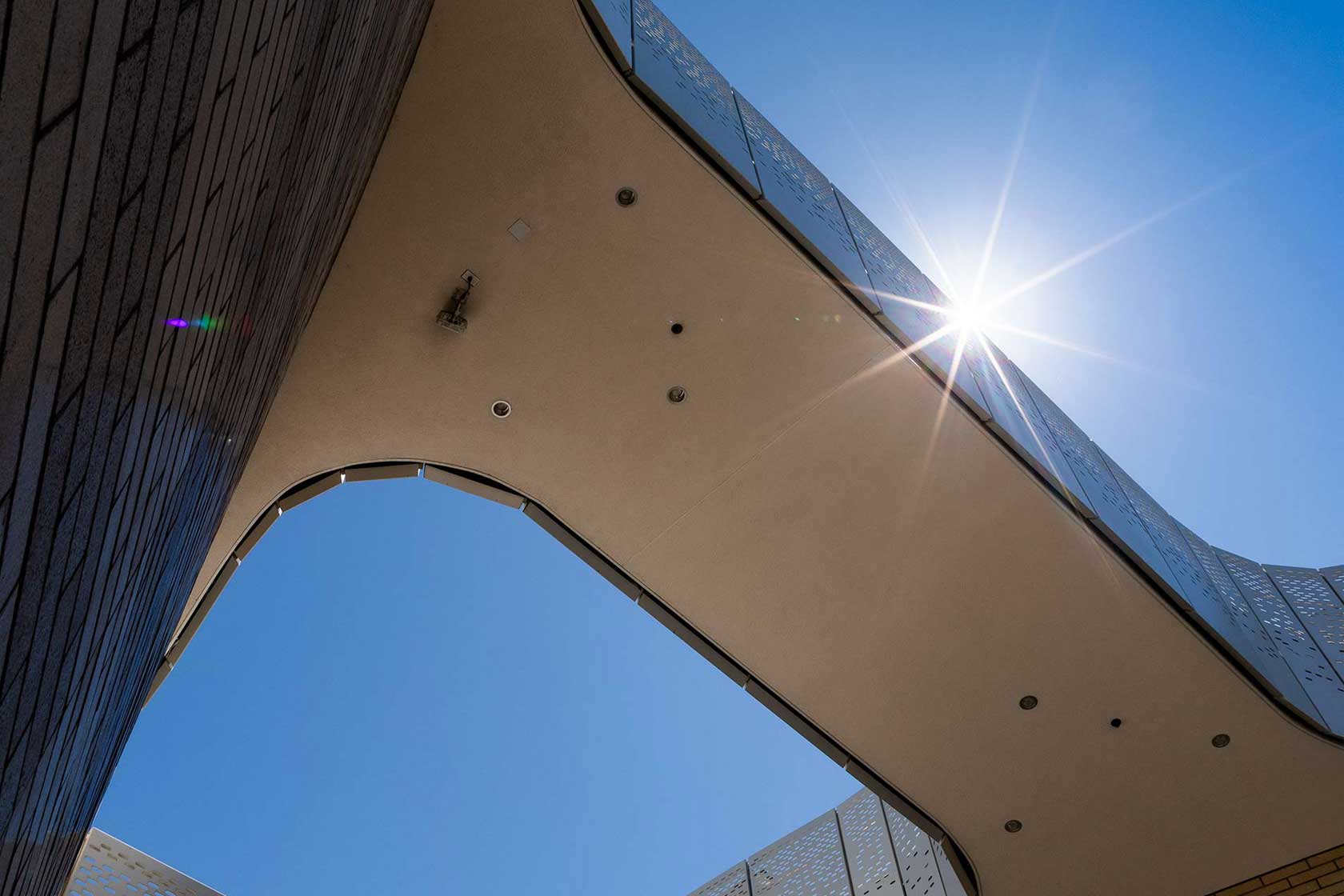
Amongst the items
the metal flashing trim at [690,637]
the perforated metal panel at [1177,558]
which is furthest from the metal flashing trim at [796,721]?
the perforated metal panel at [1177,558]

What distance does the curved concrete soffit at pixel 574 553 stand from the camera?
623 centimetres

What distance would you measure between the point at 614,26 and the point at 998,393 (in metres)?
3.39

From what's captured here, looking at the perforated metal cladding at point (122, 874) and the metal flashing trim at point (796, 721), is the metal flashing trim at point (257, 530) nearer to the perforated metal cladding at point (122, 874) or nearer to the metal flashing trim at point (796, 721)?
the perforated metal cladding at point (122, 874)

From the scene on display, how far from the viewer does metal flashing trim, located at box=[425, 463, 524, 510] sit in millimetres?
6603

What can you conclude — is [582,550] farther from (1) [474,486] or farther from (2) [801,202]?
(2) [801,202]

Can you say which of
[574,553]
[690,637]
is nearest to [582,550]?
[574,553]

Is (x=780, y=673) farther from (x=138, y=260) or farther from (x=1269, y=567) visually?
(x=138, y=260)

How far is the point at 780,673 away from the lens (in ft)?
24.0

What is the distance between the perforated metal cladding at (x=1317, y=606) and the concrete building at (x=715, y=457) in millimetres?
26

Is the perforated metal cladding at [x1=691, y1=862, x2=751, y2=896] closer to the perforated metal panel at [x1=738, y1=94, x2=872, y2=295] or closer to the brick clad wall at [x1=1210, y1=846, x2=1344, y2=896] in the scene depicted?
the brick clad wall at [x1=1210, y1=846, x2=1344, y2=896]

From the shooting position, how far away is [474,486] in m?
6.64

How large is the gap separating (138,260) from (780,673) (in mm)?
6452

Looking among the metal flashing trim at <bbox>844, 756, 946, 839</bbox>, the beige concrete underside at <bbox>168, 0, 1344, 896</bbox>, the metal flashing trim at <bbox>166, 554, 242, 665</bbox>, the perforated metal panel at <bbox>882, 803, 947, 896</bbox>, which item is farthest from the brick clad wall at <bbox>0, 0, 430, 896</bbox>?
the perforated metal panel at <bbox>882, 803, 947, 896</bbox>

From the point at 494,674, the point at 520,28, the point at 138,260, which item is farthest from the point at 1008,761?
the point at 494,674
